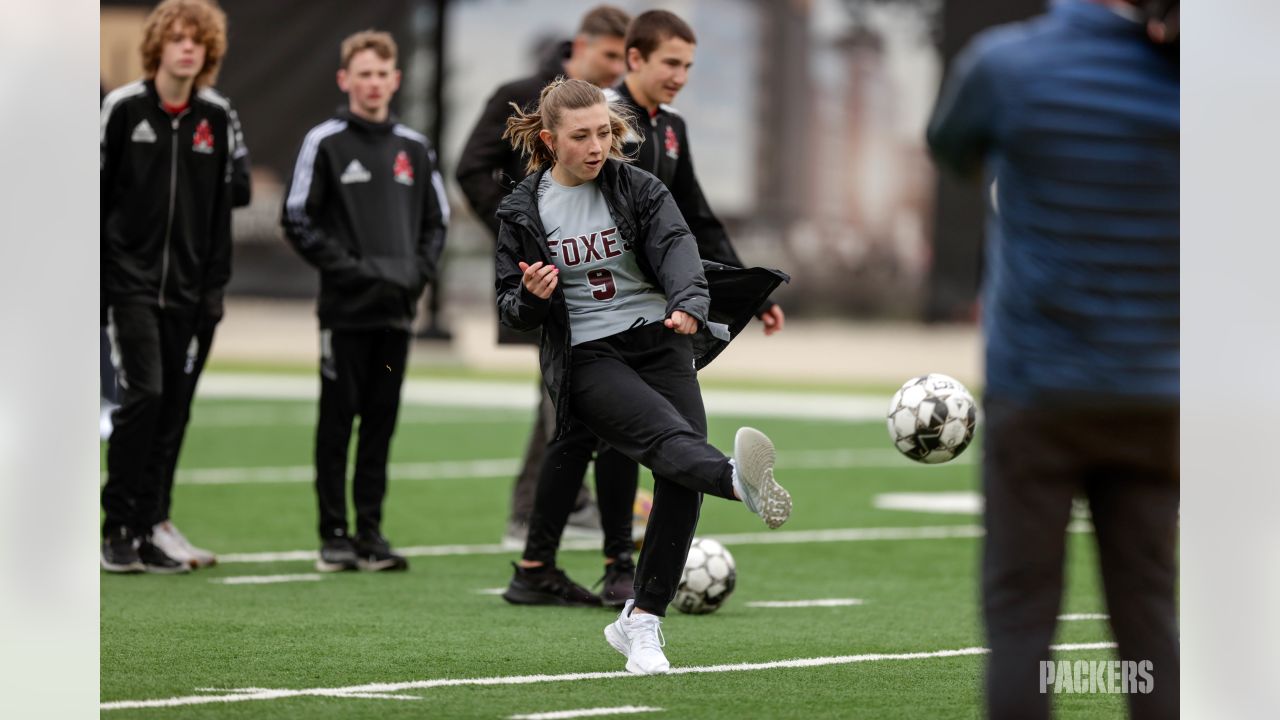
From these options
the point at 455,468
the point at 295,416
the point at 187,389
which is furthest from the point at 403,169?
the point at 295,416

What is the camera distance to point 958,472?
12406 mm

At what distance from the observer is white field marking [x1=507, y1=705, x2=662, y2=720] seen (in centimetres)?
484

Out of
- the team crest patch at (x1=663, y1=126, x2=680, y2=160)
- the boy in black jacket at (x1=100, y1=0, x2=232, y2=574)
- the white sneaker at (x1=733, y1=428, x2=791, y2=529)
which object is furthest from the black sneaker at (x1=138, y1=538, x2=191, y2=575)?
the white sneaker at (x1=733, y1=428, x2=791, y2=529)

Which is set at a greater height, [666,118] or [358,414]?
[666,118]

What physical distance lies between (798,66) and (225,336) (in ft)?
24.2

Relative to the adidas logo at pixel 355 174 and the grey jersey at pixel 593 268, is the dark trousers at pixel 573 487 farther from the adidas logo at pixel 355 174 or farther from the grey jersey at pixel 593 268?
the adidas logo at pixel 355 174

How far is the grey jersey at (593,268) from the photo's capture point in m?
5.67

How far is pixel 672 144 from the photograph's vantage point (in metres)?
7.05

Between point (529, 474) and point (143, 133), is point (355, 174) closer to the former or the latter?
point (143, 133)

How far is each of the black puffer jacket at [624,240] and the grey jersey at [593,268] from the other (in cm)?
3

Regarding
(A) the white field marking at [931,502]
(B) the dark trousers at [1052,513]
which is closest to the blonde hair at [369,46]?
(A) the white field marking at [931,502]

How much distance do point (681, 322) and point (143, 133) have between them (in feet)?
9.96

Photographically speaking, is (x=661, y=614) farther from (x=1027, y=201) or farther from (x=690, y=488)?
(x=1027, y=201)
